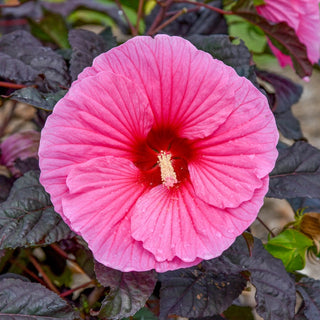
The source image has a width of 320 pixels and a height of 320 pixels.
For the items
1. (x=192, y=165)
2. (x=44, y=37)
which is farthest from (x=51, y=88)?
(x=44, y=37)

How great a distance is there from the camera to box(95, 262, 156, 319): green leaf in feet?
2.10

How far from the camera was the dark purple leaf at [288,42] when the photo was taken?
2.76ft

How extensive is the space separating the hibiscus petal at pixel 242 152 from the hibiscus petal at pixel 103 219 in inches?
3.5

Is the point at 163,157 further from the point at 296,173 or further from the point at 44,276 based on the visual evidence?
the point at 44,276

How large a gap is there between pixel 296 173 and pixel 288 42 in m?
0.22

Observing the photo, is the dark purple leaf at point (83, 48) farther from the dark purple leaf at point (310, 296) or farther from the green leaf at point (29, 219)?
the dark purple leaf at point (310, 296)

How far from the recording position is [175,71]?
610 millimetres

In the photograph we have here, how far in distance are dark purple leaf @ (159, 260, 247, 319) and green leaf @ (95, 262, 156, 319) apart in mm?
75

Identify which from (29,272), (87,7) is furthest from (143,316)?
(87,7)

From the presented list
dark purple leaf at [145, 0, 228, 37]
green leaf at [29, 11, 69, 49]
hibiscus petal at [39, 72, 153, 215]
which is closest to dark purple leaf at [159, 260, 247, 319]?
hibiscus petal at [39, 72, 153, 215]

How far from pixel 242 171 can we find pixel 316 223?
274mm

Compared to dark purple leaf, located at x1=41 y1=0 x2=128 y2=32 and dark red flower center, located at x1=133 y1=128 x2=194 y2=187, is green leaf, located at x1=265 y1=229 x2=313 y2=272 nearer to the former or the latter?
dark red flower center, located at x1=133 y1=128 x2=194 y2=187

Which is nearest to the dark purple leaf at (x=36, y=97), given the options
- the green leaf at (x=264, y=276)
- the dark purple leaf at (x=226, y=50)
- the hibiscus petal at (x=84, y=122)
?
the hibiscus petal at (x=84, y=122)

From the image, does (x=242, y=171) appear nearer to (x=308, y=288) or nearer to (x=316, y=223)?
(x=316, y=223)
